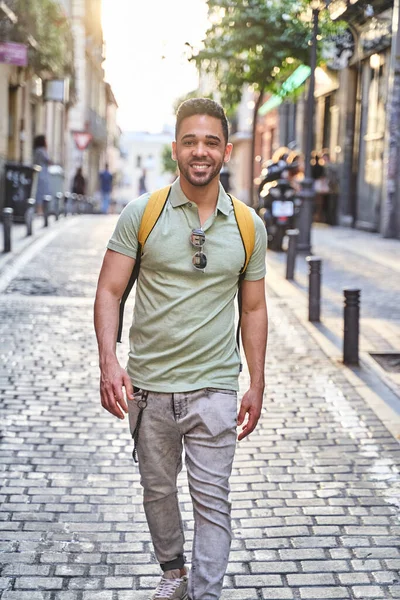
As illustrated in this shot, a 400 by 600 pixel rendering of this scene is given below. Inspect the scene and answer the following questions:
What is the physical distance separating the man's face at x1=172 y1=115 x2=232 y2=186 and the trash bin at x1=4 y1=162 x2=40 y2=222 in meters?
19.0

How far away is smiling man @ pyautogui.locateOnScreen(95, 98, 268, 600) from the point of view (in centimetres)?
317

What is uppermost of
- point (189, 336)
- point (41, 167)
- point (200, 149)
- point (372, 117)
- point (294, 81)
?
point (294, 81)

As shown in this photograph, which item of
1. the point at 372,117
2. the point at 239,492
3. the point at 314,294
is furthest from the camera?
the point at 372,117

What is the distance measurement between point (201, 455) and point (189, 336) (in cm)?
39

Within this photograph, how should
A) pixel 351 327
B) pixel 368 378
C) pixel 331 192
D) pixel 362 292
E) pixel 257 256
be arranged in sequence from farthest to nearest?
pixel 331 192
pixel 362 292
pixel 351 327
pixel 368 378
pixel 257 256

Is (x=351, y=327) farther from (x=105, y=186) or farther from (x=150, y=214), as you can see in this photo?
(x=105, y=186)

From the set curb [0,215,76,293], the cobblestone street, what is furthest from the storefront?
the cobblestone street

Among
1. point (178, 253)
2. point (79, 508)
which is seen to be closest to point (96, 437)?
point (79, 508)

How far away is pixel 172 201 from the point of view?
3238mm

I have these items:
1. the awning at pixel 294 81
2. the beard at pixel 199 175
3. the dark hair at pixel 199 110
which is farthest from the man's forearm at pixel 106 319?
the awning at pixel 294 81

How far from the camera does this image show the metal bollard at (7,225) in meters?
14.0

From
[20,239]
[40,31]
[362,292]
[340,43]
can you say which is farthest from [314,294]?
[40,31]

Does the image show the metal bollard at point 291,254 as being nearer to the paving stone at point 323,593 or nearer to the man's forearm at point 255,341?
the paving stone at point 323,593

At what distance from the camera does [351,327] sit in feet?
25.2
